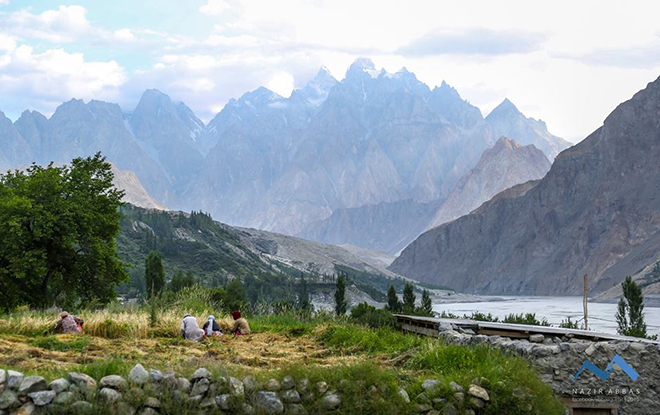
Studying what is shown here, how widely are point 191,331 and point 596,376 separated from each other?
8.98m

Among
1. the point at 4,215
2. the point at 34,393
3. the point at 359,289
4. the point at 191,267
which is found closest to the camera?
the point at 34,393

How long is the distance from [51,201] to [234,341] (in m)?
18.4

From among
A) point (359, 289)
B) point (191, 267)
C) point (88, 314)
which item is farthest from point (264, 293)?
point (88, 314)

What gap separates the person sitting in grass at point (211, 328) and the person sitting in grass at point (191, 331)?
1437 mm

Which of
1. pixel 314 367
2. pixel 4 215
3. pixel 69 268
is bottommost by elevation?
pixel 314 367

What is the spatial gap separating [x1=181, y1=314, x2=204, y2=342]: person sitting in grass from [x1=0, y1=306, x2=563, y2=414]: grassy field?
1.21 ft

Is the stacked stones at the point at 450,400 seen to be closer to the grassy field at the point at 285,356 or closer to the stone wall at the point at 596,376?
the grassy field at the point at 285,356

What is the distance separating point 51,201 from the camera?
109 ft

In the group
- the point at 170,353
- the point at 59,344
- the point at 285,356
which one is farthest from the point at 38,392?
the point at 285,356

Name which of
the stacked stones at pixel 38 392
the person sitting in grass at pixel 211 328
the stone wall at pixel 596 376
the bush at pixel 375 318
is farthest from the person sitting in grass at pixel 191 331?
the bush at pixel 375 318

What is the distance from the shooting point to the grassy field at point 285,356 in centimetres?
1166

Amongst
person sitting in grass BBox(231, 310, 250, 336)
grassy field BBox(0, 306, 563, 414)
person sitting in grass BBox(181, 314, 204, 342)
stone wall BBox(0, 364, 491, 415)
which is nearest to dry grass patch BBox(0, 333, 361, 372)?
grassy field BBox(0, 306, 563, 414)

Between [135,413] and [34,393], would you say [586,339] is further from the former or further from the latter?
[34,393]

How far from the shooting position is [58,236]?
32.3m
